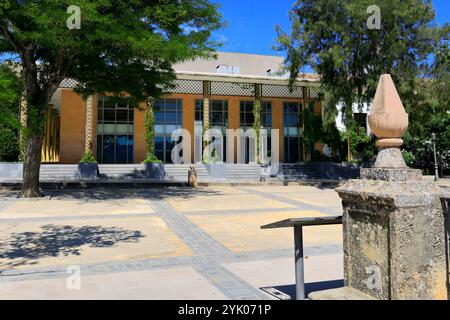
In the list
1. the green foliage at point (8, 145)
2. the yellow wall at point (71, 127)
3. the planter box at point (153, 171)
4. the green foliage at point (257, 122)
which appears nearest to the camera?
the green foliage at point (8, 145)

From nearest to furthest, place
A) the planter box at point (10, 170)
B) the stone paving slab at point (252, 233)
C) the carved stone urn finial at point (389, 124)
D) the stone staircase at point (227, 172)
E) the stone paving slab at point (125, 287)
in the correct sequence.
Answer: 1. the carved stone urn finial at point (389, 124)
2. the stone paving slab at point (125, 287)
3. the stone paving slab at point (252, 233)
4. the planter box at point (10, 170)
5. the stone staircase at point (227, 172)

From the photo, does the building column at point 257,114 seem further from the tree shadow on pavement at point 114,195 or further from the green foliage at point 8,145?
the green foliage at point 8,145

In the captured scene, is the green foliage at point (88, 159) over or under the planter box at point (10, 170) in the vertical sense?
over

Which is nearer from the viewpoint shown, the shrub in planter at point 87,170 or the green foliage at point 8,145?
the green foliage at point 8,145

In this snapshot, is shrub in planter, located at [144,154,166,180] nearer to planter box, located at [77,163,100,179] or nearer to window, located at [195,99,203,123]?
planter box, located at [77,163,100,179]

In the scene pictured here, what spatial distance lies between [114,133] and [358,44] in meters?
18.6

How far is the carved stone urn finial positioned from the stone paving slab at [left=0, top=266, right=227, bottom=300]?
2.13m

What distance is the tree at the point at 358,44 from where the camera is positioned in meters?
18.9

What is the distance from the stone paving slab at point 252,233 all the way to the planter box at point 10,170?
1713cm

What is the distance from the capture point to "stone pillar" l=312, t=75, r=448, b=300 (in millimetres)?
3006

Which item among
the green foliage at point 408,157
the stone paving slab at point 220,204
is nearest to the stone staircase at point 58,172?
the stone paving slab at point 220,204

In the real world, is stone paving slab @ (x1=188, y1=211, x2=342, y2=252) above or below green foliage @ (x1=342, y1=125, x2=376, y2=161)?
below

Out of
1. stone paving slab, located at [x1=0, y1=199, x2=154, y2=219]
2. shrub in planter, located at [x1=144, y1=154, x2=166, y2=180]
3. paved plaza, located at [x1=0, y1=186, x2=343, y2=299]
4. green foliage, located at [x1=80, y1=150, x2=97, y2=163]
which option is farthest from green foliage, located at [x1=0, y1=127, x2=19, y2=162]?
paved plaza, located at [x1=0, y1=186, x2=343, y2=299]

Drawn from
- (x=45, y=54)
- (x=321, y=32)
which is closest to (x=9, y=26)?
(x=45, y=54)
